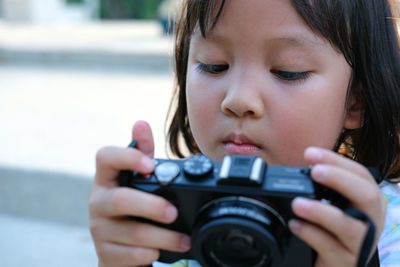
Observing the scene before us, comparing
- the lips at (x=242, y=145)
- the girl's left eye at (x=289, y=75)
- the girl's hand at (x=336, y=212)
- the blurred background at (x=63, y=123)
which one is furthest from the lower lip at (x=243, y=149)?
the blurred background at (x=63, y=123)

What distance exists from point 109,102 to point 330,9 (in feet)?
9.77

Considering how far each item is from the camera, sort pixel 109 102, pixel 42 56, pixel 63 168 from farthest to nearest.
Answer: pixel 42 56, pixel 109 102, pixel 63 168

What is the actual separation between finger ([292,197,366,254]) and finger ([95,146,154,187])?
0.22 metres

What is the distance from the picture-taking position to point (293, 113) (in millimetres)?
895

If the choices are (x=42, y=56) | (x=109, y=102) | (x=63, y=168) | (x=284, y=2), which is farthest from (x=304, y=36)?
(x=42, y=56)

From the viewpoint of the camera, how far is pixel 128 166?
0.72 metres

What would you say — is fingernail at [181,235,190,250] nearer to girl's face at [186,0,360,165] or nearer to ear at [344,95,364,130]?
girl's face at [186,0,360,165]

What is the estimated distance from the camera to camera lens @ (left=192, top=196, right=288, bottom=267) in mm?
627

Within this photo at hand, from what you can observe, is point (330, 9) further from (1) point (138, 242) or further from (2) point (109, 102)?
(2) point (109, 102)

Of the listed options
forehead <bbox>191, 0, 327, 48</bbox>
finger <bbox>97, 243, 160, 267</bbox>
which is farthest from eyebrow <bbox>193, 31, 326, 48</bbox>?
finger <bbox>97, 243, 160, 267</bbox>

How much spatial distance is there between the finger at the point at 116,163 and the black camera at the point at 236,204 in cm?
1

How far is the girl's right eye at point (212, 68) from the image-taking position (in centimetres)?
93

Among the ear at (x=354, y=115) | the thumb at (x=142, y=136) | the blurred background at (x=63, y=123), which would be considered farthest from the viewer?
the blurred background at (x=63, y=123)

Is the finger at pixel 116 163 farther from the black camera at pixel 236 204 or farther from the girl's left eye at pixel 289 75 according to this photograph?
the girl's left eye at pixel 289 75
